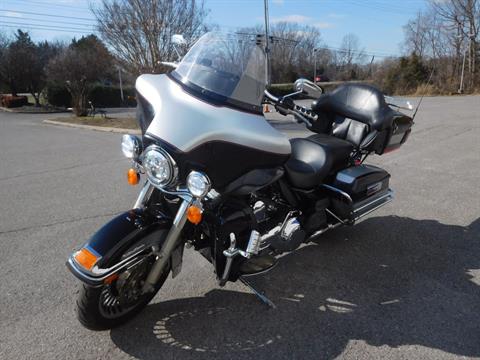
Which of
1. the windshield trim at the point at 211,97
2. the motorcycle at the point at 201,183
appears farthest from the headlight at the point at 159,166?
the windshield trim at the point at 211,97

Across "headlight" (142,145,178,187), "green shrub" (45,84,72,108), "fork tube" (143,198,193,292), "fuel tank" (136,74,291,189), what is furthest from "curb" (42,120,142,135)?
"green shrub" (45,84,72,108)

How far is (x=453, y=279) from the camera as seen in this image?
11.3 ft

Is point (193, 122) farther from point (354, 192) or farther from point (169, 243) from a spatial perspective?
point (354, 192)

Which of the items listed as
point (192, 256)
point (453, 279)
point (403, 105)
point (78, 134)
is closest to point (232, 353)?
point (192, 256)

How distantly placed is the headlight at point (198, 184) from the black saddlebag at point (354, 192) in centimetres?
163

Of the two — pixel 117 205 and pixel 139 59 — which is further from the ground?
pixel 139 59

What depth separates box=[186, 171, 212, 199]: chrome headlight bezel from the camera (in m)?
2.28

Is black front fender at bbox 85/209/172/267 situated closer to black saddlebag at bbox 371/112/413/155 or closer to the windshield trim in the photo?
the windshield trim

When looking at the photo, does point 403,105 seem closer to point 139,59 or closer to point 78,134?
point 78,134

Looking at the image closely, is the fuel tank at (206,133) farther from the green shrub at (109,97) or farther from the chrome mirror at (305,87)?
the green shrub at (109,97)

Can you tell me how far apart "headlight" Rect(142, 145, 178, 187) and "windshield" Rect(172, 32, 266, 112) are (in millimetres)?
464

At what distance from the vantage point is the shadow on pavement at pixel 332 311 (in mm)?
2623

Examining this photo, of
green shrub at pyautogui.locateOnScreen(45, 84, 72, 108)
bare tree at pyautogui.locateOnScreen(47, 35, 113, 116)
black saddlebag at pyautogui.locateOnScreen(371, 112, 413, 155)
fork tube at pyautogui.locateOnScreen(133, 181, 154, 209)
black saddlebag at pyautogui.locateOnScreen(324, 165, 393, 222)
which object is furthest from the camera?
green shrub at pyautogui.locateOnScreen(45, 84, 72, 108)

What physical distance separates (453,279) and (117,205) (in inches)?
153
